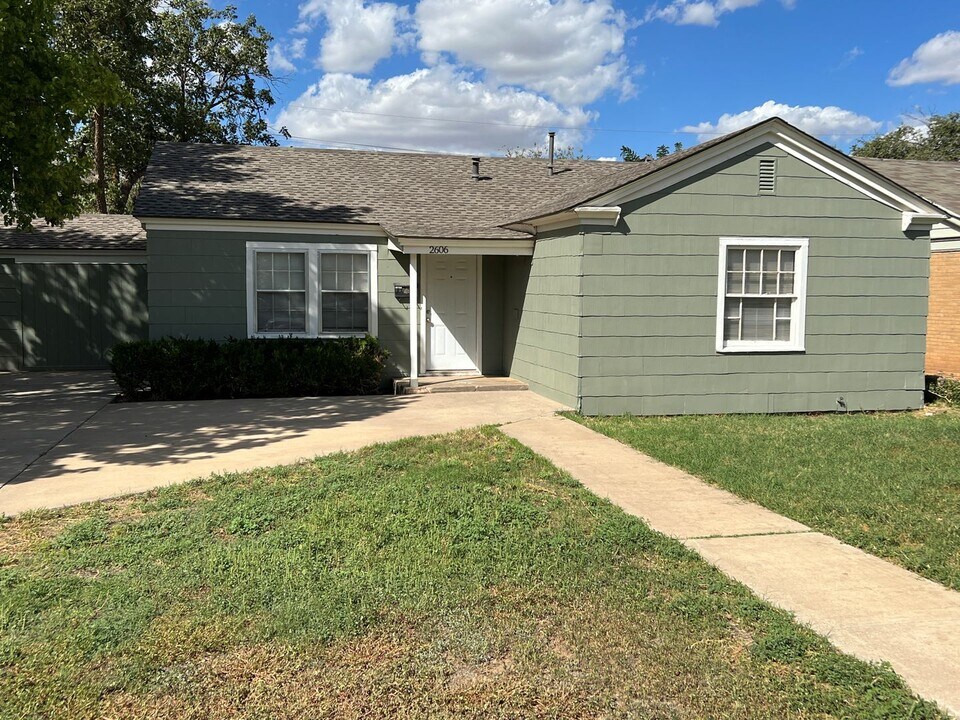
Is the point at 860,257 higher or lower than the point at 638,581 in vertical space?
higher

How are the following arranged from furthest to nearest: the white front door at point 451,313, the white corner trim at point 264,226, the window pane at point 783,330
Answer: the white front door at point 451,313, the white corner trim at point 264,226, the window pane at point 783,330

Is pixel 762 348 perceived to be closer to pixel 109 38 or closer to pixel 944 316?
pixel 944 316

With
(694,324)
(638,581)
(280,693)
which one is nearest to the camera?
(280,693)

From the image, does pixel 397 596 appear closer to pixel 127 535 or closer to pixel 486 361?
pixel 127 535

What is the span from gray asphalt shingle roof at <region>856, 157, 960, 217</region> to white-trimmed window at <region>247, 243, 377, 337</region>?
30.0 feet

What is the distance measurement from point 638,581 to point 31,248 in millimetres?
15507

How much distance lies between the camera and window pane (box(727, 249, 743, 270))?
35.5ft

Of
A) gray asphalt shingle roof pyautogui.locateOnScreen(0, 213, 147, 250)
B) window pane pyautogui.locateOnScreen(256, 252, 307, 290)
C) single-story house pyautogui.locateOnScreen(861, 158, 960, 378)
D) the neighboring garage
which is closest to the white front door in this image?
window pane pyautogui.locateOnScreen(256, 252, 307, 290)

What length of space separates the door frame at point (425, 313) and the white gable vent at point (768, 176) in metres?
4.93

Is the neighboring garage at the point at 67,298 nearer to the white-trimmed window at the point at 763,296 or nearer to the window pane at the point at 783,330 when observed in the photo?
the white-trimmed window at the point at 763,296

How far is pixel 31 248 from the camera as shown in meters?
15.6

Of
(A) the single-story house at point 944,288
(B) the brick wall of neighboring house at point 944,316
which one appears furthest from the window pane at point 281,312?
(B) the brick wall of neighboring house at point 944,316

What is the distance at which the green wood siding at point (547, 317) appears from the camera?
10.6 metres

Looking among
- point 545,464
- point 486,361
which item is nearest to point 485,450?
point 545,464
